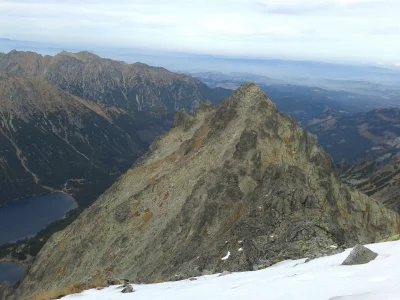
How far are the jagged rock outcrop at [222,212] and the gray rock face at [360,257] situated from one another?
7.77m

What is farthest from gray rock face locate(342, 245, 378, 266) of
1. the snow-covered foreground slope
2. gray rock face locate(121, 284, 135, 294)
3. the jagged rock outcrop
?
gray rock face locate(121, 284, 135, 294)

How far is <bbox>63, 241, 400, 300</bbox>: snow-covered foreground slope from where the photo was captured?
646 inches

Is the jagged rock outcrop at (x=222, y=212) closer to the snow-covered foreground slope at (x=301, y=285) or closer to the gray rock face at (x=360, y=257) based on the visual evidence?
the snow-covered foreground slope at (x=301, y=285)

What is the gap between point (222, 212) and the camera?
58.9 meters

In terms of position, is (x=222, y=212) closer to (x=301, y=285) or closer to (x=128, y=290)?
(x=128, y=290)

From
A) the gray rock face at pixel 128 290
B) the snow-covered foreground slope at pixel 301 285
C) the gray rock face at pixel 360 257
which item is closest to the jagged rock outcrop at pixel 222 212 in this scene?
the snow-covered foreground slope at pixel 301 285

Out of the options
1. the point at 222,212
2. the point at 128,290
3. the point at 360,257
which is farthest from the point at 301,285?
the point at 222,212

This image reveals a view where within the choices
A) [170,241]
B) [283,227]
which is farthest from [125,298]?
[170,241]

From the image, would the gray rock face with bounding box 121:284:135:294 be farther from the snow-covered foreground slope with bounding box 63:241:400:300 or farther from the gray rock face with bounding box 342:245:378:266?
the gray rock face with bounding box 342:245:378:266

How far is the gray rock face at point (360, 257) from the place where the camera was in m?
21.2

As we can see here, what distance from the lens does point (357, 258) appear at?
21438 mm

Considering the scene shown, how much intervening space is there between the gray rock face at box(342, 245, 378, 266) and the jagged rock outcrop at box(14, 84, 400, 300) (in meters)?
7.77

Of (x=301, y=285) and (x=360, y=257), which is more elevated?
(x=360, y=257)

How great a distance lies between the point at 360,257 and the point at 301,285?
4.80 meters
